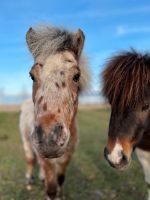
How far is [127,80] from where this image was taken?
4777mm

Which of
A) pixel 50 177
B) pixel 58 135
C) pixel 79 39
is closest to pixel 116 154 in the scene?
pixel 58 135

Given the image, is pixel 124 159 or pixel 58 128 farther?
pixel 124 159

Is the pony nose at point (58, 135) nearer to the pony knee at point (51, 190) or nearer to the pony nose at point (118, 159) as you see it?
the pony nose at point (118, 159)

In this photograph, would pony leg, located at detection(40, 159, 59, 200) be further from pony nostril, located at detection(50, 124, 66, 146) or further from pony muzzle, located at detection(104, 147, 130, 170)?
pony nostril, located at detection(50, 124, 66, 146)

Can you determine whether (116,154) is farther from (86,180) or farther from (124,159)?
(86,180)

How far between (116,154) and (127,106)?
58 centimetres

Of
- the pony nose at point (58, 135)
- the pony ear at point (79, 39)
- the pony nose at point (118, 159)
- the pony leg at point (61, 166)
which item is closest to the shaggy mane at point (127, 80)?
the pony ear at point (79, 39)

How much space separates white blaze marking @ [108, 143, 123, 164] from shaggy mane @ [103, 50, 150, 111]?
456 millimetres

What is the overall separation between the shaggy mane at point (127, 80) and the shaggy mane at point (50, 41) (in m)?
0.60

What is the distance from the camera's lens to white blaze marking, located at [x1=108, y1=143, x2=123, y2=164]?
443 cm

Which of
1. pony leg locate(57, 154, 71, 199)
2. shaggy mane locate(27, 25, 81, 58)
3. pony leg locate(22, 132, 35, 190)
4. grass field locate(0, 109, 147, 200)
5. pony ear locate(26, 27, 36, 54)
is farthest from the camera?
pony leg locate(22, 132, 35, 190)

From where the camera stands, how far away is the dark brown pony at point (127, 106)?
177 inches

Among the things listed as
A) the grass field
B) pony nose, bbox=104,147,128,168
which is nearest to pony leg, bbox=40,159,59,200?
the grass field

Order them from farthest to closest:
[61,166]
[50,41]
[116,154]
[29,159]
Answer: [29,159]
[61,166]
[50,41]
[116,154]
